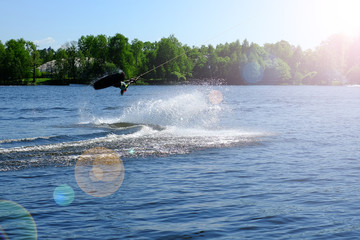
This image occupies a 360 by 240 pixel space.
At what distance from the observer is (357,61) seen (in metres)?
159

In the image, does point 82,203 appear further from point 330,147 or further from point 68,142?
Answer: point 330,147

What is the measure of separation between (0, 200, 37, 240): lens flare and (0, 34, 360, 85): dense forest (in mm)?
101875

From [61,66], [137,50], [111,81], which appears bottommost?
[111,81]

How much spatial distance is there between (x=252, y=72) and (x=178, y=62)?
29.3 meters

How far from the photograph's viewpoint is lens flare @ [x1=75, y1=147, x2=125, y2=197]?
10.2 metres

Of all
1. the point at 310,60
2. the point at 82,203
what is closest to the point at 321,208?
the point at 82,203

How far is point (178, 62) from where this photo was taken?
Result: 130 m

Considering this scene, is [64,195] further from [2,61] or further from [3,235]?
[2,61]

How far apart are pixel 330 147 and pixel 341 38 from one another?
16572 centimetres

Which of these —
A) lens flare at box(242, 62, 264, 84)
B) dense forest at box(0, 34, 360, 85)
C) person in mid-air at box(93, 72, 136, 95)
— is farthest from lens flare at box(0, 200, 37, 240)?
lens flare at box(242, 62, 264, 84)

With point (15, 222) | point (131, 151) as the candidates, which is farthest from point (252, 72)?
point (15, 222)

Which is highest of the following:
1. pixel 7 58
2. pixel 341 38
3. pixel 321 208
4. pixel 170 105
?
pixel 341 38

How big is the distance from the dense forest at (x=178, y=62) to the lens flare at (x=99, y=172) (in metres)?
96.5

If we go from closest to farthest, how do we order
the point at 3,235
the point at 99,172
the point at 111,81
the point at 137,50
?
the point at 3,235, the point at 99,172, the point at 111,81, the point at 137,50
